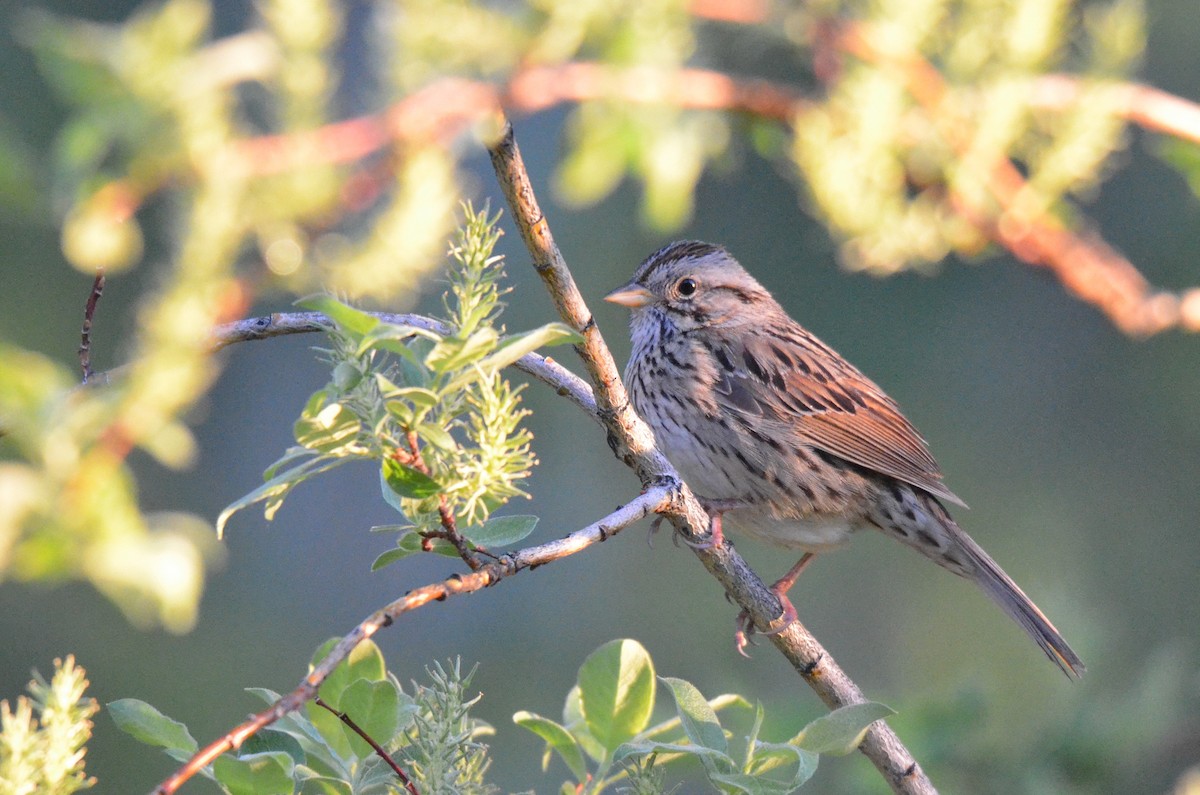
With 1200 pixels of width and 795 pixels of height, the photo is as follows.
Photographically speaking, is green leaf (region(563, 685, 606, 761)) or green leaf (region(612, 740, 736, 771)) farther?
green leaf (region(563, 685, 606, 761))

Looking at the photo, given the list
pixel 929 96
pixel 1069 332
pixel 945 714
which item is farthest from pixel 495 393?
pixel 1069 332

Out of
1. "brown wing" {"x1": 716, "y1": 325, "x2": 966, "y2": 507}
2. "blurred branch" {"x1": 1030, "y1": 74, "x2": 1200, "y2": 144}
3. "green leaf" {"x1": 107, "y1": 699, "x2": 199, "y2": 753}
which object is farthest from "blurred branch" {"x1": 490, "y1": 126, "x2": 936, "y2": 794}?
"brown wing" {"x1": 716, "y1": 325, "x2": 966, "y2": 507}

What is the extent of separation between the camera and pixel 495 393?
1.41 m

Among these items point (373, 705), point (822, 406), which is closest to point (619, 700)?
point (373, 705)

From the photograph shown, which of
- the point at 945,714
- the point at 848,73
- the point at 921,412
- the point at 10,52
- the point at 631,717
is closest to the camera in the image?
the point at 631,717

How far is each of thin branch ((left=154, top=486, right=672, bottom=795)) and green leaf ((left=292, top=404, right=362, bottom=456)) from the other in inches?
6.9

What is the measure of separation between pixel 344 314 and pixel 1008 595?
287 centimetres

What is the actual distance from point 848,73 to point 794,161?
0.23 m

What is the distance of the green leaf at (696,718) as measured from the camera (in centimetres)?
155

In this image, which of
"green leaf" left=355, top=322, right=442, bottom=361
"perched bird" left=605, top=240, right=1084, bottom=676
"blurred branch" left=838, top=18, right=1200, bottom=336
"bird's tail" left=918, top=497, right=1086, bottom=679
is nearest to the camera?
"green leaf" left=355, top=322, right=442, bottom=361

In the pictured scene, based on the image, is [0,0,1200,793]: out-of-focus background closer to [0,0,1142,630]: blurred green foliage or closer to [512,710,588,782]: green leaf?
[0,0,1142,630]: blurred green foliage

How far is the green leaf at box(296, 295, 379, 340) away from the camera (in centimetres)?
123

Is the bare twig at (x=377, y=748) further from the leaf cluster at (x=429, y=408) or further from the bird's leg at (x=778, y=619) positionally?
the bird's leg at (x=778, y=619)

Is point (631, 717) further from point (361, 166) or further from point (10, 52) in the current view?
point (10, 52)
